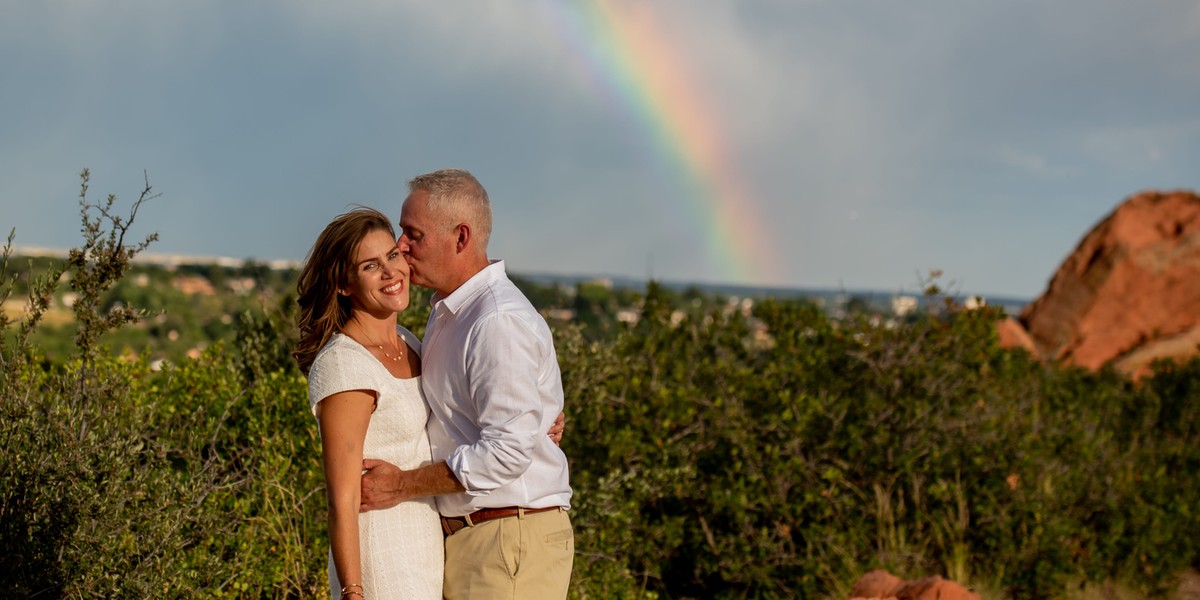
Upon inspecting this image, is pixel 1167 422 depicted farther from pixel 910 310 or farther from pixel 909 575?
pixel 909 575

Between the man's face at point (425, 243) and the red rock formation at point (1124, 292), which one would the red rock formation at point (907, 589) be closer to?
the man's face at point (425, 243)

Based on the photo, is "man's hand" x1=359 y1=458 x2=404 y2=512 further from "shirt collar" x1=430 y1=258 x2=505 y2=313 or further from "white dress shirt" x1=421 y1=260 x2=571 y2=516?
"shirt collar" x1=430 y1=258 x2=505 y2=313

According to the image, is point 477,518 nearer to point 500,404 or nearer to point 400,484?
point 400,484

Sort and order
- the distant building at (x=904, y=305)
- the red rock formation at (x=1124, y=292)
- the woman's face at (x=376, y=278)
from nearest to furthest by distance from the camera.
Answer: the woman's face at (x=376, y=278), the distant building at (x=904, y=305), the red rock formation at (x=1124, y=292)

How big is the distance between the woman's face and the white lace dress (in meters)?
0.14

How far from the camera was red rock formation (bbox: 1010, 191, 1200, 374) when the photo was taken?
14.5 meters

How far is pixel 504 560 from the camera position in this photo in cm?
312

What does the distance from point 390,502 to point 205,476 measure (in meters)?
2.17

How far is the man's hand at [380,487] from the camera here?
3041mm

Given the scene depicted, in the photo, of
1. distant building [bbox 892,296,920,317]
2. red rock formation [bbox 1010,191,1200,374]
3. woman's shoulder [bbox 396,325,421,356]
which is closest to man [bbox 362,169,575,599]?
woman's shoulder [bbox 396,325,421,356]

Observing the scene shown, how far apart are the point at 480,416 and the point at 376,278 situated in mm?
547

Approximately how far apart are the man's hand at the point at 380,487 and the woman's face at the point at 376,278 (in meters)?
0.49

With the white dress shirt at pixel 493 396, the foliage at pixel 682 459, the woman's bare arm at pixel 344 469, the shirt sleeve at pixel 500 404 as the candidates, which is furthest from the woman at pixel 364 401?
the foliage at pixel 682 459

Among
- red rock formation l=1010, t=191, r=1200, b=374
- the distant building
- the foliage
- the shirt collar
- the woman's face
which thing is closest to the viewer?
the woman's face
